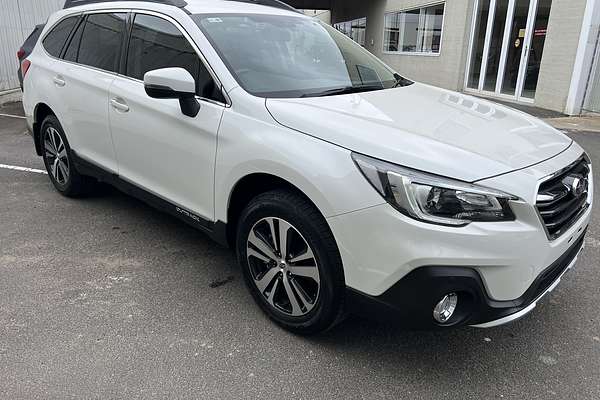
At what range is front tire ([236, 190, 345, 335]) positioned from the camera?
Result: 242cm

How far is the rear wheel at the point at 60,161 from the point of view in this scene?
4.53 m

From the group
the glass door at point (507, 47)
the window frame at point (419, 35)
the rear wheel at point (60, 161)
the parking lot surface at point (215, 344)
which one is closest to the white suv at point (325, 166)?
the parking lot surface at point (215, 344)

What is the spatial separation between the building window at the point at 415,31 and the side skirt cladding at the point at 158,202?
14.0m

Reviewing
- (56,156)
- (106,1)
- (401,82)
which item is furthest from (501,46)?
(56,156)

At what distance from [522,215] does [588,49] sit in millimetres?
9496

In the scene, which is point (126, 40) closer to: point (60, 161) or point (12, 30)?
point (60, 161)

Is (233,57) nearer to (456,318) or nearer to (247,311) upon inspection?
(247,311)

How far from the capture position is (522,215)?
2127mm

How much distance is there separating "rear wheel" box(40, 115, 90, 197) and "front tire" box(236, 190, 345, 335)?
245 cm

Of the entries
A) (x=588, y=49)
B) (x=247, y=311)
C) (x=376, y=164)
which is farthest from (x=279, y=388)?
(x=588, y=49)

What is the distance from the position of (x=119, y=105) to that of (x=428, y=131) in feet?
7.56

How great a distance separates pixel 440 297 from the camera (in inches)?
83.7

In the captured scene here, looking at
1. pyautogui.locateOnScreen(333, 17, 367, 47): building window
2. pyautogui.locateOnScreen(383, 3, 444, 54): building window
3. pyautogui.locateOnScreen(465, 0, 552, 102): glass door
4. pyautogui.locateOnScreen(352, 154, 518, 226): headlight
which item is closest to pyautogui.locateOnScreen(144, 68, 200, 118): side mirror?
pyautogui.locateOnScreen(352, 154, 518, 226): headlight

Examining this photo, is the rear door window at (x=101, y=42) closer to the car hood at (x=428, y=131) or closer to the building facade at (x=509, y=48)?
the car hood at (x=428, y=131)
